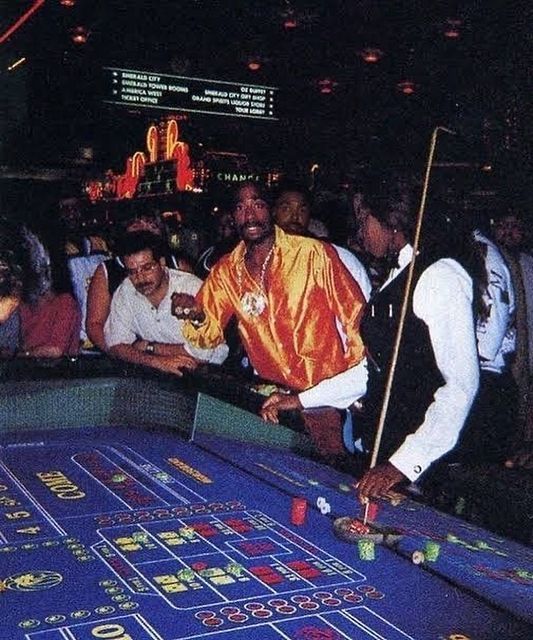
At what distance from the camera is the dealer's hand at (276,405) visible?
2.38 meters

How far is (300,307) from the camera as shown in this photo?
407cm

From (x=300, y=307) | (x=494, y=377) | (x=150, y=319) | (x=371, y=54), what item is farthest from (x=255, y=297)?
(x=371, y=54)

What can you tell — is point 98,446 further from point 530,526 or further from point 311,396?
point 530,526

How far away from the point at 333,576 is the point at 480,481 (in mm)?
523

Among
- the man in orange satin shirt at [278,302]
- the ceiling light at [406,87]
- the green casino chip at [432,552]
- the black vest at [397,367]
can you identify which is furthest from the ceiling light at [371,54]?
the green casino chip at [432,552]

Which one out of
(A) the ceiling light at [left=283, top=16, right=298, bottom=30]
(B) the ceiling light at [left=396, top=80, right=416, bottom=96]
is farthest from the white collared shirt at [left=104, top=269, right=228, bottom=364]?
(B) the ceiling light at [left=396, top=80, right=416, bottom=96]

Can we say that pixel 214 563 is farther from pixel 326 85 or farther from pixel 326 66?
pixel 326 85

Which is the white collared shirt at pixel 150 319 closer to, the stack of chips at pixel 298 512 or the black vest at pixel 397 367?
the black vest at pixel 397 367

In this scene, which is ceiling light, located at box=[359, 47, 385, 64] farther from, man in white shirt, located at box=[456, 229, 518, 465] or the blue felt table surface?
the blue felt table surface

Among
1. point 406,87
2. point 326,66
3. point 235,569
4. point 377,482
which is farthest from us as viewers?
point 406,87

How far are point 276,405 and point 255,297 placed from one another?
176 centimetres

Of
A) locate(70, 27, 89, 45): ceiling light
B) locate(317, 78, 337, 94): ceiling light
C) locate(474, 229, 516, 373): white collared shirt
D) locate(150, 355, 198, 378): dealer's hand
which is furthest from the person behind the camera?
locate(317, 78, 337, 94): ceiling light

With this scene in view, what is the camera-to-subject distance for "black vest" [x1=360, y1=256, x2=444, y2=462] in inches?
90.4

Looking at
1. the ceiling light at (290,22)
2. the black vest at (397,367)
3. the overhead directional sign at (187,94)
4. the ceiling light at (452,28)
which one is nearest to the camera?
the black vest at (397,367)
